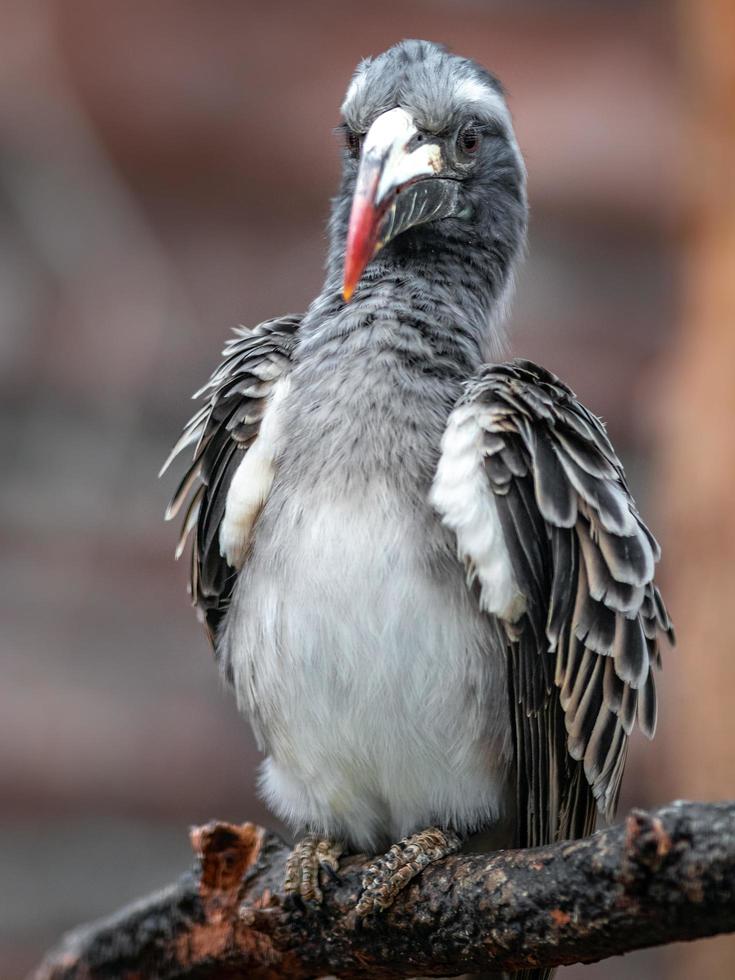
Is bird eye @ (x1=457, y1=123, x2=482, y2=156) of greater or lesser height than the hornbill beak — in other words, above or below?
above

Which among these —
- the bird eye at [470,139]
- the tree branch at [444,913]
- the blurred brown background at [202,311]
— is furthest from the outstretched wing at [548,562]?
the blurred brown background at [202,311]

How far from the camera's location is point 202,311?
4.41 m

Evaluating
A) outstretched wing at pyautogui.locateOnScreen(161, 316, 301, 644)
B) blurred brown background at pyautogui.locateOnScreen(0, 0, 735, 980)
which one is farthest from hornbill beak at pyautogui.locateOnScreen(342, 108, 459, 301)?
blurred brown background at pyautogui.locateOnScreen(0, 0, 735, 980)

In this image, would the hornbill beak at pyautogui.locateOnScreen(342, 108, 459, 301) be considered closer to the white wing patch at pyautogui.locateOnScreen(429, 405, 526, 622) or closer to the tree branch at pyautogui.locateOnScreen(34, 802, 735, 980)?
the white wing patch at pyautogui.locateOnScreen(429, 405, 526, 622)

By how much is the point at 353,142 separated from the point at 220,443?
2.13ft

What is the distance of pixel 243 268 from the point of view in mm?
4500

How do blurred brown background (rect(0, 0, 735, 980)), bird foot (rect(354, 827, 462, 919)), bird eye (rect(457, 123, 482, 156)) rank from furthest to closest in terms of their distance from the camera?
1. blurred brown background (rect(0, 0, 735, 980))
2. bird eye (rect(457, 123, 482, 156))
3. bird foot (rect(354, 827, 462, 919))

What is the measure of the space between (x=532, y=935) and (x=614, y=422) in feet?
9.03

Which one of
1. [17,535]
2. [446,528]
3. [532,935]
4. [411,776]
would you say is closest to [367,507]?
[446,528]

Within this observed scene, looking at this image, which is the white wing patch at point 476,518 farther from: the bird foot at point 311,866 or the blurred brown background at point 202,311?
the blurred brown background at point 202,311

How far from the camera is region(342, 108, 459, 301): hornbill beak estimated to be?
7.92ft

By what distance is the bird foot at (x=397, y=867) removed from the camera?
223 centimetres

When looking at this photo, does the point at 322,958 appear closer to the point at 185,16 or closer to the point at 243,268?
the point at 243,268

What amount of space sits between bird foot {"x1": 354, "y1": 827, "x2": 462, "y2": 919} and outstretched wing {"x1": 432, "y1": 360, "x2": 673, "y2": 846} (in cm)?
17
